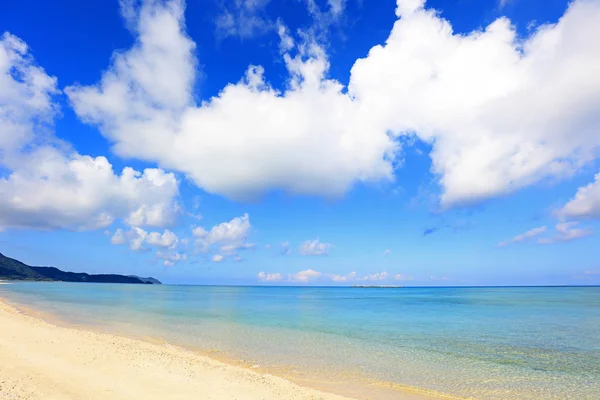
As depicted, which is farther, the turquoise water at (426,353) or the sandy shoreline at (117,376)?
the turquoise water at (426,353)

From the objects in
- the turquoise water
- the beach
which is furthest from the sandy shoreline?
the turquoise water

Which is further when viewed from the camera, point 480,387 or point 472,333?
point 472,333

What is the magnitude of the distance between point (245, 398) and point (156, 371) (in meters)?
4.97

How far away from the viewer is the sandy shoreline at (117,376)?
12.6 metres

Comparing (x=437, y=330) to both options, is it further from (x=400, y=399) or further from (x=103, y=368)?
(x=103, y=368)

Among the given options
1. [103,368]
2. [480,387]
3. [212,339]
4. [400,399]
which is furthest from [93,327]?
[480,387]

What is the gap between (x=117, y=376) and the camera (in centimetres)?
1465

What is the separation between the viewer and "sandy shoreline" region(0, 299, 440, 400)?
12570mm

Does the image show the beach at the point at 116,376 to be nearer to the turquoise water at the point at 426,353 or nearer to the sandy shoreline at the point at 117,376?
the sandy shoreline at the point at 117,376

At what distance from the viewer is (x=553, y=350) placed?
86.4ft

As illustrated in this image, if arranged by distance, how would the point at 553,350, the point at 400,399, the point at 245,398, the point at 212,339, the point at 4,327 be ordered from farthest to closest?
the point at 212,339, the point at 553,350, the point at 4,327, the point at 400,399, the point at 245,398

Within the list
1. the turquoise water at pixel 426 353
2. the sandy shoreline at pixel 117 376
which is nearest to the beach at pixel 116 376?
the sandy shoreline at pixel 117 376

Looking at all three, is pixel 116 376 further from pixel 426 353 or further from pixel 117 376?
A: pixel 426 353

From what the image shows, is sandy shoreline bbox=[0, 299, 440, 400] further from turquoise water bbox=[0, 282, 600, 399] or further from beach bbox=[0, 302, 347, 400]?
turquoise water bbox=[0, 282, 600, 399]
